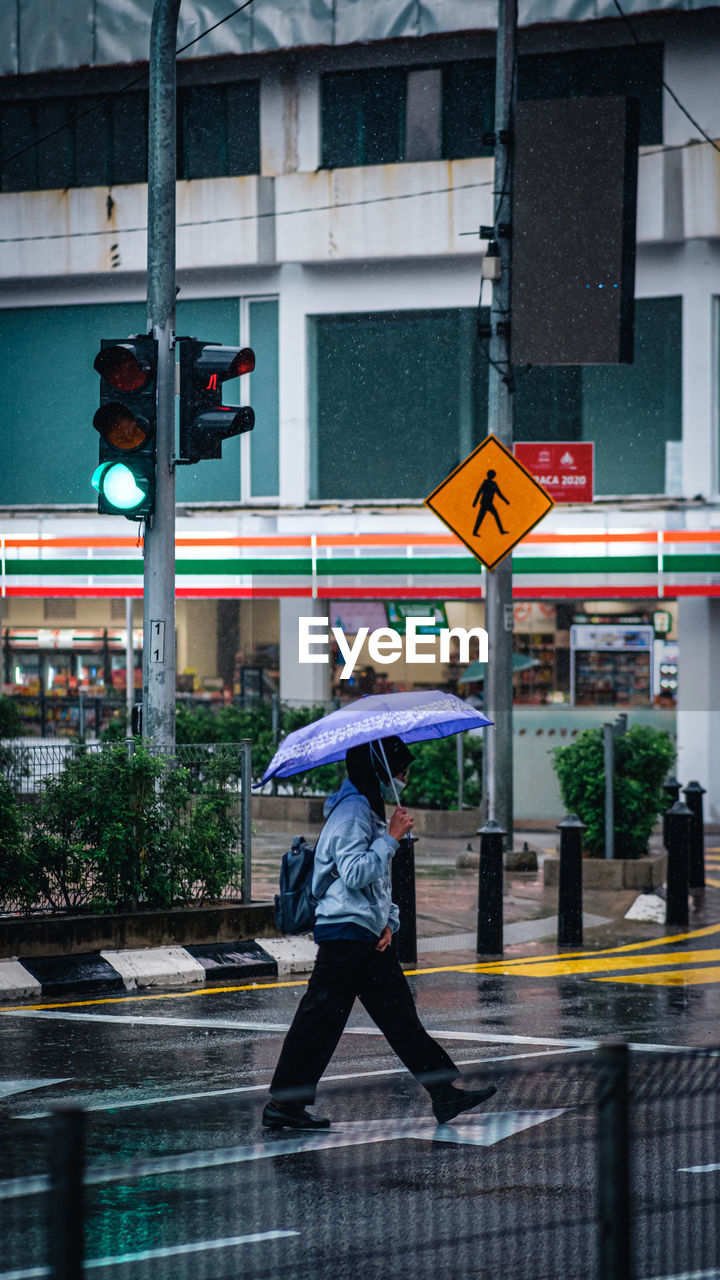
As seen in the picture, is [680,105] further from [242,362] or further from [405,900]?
[405,900]

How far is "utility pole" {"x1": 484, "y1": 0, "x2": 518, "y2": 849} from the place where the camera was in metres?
16.8

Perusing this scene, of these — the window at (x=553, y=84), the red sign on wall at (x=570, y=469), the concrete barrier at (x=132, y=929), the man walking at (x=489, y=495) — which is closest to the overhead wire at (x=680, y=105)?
the window at (x=553, y=84)

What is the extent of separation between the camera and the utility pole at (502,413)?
55.3 ft

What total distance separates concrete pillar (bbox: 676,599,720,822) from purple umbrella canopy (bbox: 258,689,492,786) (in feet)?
50.2

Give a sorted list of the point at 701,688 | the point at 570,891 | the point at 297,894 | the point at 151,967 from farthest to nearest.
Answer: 1. the point at 701,688
2. the point at 570,891
3. the point at 151,967
4. the point at 297,894

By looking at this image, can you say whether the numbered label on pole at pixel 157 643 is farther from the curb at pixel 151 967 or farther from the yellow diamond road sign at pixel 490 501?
the yellow diamond road sign at pixel 490 501

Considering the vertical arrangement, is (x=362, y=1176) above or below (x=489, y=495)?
below

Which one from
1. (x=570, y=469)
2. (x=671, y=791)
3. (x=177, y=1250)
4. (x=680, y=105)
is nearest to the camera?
(x=177, y=1250)

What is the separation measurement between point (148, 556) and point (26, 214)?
1453 centimetres

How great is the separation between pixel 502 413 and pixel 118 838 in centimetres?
720

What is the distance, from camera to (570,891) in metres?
13.1

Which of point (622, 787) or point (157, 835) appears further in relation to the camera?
point (622, 787)

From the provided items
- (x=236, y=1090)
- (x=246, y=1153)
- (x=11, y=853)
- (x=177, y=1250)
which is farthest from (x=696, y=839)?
(x=177, y=1250)

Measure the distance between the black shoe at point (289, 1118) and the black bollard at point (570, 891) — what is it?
6192mm
